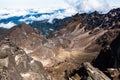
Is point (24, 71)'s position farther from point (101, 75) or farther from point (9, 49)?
point (101, 75)

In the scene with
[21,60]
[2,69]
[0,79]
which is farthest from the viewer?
[21,60]

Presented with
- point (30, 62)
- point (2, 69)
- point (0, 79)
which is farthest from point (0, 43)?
point (0, 79)

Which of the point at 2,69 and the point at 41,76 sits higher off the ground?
the point at 2,69

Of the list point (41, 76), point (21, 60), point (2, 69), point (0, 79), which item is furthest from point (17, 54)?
point (0, 79)

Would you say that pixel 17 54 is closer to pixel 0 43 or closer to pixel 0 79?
pixel 0 43

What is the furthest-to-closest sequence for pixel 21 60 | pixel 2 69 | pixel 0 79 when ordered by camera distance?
pixel 21 60 < pixel 2 69 < pixel 0 79

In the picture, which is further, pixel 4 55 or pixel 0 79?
pixel 4 55
